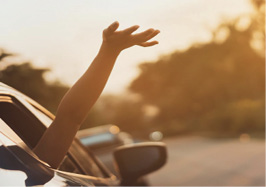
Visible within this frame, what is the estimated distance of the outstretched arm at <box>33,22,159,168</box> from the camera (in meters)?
1.88

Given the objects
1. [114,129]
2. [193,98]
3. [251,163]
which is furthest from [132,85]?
[114,129]

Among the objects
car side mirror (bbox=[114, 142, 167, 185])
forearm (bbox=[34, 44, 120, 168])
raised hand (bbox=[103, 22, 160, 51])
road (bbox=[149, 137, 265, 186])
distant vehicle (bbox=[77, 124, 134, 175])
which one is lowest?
forearm (bbox=[34, 44, 120, 168])

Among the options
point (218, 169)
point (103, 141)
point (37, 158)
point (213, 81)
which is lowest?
point (37, 158)

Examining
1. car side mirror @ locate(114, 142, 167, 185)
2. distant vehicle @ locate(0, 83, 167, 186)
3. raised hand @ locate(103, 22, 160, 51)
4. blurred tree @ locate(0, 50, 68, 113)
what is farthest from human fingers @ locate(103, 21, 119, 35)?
car side mirror @ locate(114, 142, 167, 185)

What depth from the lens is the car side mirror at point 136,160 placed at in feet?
9.45

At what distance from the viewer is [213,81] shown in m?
50.3

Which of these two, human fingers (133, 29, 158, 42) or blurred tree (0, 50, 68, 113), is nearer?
human fingers (133, 29, 158, 42)

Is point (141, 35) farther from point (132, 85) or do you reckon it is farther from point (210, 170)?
point (132, 85)

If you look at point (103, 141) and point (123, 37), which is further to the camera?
point (103, 141)

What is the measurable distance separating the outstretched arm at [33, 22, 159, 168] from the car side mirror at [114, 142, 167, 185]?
98cm

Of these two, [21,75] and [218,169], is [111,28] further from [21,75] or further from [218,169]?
[218,169]

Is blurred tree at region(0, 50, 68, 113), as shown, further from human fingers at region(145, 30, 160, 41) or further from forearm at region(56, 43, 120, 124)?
human fingers at region(145, 30, 160, 41)

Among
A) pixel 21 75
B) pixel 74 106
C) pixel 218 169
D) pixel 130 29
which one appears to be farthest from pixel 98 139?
pixel 218 169

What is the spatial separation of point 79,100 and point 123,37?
23cm
